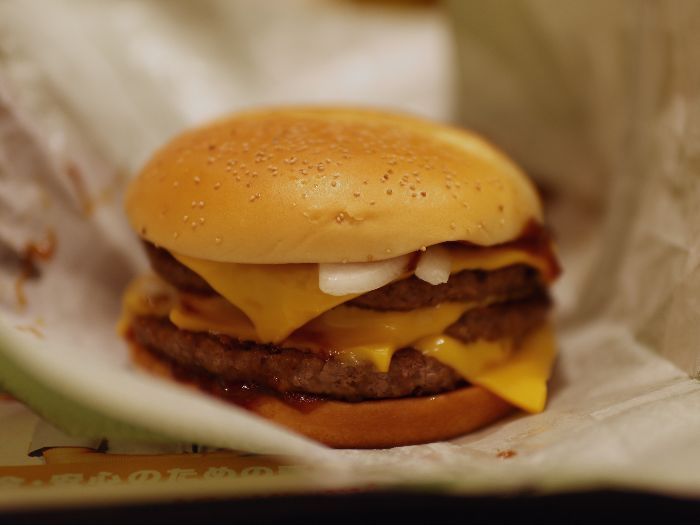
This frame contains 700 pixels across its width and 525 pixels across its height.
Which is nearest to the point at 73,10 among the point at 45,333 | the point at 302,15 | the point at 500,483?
the point at 302,15

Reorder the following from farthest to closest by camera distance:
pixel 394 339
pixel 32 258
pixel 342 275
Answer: pixel 32 258 → pixel 394 339 → pixel 342 275

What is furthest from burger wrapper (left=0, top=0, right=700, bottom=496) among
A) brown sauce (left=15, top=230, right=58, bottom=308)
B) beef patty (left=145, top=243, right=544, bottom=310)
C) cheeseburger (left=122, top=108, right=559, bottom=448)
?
beef patty (left=145, top=243, right=544, bottom=310)

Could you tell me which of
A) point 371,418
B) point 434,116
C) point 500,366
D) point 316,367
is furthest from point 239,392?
point 434,116

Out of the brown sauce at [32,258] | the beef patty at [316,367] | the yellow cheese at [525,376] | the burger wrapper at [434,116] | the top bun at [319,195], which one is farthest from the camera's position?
the brown sauce at [32,258]

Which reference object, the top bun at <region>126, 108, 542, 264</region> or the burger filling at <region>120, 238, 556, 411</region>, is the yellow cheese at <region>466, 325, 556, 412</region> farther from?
the top bun at <region>126, 108, 542, 264</region>

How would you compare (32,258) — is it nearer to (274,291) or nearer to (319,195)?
(274,291)

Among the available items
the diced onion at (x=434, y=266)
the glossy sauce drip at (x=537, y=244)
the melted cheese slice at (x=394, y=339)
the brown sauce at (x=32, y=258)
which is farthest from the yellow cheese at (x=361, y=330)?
the brown sauce at (x=32, y=258)

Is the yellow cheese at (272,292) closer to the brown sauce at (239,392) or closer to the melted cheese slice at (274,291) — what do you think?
the melted cheese slice at (274,291)
